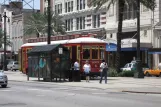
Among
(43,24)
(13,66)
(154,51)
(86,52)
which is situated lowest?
(13,66)

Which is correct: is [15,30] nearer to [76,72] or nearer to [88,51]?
[88,51]

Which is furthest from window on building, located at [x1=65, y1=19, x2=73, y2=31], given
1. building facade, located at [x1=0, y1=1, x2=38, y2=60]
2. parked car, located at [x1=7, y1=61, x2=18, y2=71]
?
building facade, located at [x1=0, y1=1, x2=38, y2=60]

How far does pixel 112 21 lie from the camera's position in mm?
63906

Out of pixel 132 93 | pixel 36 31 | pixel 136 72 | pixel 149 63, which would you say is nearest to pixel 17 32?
pixel 36 31

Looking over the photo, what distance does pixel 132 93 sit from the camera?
2397 centimetres

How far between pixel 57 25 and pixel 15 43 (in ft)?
90.4

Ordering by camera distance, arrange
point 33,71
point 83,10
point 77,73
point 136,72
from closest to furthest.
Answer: point 77,73 → point 33,71 → point 136,72 → point 83,10

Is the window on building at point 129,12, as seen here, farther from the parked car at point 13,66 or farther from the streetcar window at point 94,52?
the streetcar window at point 94,52

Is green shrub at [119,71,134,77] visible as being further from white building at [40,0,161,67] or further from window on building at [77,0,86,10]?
window on building at [77,0,86,10]

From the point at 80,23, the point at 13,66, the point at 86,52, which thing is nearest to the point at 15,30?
the point at 13,66

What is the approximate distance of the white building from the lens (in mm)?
55375

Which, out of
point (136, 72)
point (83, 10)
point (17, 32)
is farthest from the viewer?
point (17, 32)

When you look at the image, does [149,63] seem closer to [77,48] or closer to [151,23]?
[151,23]

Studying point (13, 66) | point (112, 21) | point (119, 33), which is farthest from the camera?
point (13, 66)
